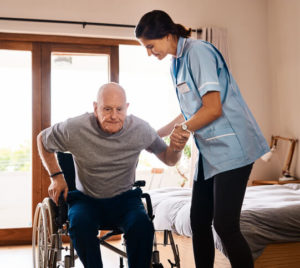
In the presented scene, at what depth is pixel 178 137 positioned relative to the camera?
173 cm

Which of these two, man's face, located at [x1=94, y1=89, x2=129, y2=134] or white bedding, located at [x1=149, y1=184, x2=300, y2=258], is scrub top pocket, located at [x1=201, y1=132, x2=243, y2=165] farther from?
white bedding, located at [x1=149, y1=184, x2=300, y2=258]

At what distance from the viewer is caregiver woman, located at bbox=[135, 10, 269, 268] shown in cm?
162

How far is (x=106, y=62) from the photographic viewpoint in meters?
4.51

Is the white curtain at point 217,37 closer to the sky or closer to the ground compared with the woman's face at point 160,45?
closer to the sky

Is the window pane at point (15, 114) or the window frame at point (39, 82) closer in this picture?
the window frame at point (39, 82)

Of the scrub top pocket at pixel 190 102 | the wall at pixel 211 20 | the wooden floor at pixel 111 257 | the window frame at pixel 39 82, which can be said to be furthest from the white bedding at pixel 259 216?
Result: the wall at pixel 211 20

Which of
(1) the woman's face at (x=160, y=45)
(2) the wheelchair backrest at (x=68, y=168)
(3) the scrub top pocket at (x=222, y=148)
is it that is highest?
(1) the woman's face at (x=160, y=45)

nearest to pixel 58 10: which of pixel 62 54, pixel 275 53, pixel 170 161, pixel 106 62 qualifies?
pixel 62 54

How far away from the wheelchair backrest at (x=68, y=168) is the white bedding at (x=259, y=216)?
75cm

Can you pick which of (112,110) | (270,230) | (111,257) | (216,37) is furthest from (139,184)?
(216,37)

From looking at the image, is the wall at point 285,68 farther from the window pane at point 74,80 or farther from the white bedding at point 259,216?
the window pane at point 74,80

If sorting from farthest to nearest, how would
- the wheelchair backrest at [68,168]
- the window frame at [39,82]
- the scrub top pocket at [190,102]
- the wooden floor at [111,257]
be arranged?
the window frame at [39,82]
the wooden floor at [111,257]
the wheelchair backrest at [68,168]
the scrub top pocket at [190,102]

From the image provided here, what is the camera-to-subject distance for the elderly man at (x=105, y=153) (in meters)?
1.93

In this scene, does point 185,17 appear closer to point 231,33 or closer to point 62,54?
Answer: point 231,33
